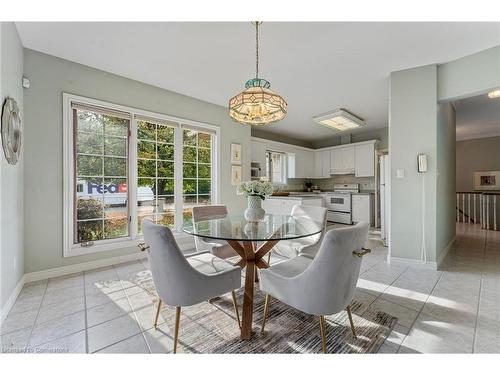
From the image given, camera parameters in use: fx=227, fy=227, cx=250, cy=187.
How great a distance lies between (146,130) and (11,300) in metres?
2.40

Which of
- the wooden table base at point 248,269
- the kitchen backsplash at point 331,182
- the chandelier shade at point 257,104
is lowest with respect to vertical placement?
the wooden table base at point 248,269

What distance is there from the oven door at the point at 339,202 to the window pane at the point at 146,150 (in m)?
4.55

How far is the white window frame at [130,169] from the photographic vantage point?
2.69 meters

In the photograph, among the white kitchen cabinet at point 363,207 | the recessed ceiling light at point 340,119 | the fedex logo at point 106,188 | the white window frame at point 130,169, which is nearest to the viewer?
the white window frame at point 130,169

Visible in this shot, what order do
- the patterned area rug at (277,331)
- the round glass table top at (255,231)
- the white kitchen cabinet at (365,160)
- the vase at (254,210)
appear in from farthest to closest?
the white kitchen cabinet at (365,160)
the vase at (254,210)
the round glass table top at (255,231)
the patterned area rug at (277,331)

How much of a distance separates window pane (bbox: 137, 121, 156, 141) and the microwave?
30.3 feet

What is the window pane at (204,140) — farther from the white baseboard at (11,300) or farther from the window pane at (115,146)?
the white baseboard at (11,300)

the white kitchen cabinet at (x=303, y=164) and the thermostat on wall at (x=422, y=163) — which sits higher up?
the white kitchen cabinet at (x=303, y=164)

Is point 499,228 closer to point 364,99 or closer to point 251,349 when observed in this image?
point 364,99

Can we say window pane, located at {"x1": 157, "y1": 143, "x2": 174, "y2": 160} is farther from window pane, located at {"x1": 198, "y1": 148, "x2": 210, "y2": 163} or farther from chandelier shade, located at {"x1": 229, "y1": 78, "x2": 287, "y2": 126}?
chandelier shade, located at {"x1": 229, "y1": 78, "x2": 287, "y2": 126}

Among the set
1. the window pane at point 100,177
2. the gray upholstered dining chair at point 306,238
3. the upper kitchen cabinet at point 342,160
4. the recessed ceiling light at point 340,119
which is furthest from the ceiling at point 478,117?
the window pane at point 100,177

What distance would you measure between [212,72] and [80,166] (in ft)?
6.79

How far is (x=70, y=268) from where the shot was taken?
2.72 meters
